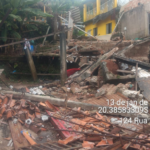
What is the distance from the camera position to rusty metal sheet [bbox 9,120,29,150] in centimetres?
300

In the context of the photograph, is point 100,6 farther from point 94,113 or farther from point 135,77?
point 94,113

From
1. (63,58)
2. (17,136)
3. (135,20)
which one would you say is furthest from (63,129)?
(135,20)

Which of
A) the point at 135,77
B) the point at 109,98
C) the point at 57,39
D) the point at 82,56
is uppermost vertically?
the point at 57,39

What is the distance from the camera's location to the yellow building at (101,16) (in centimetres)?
1527

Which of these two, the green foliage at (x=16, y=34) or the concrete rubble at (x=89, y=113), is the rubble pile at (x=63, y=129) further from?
the green foliage at (x=16, y=34)

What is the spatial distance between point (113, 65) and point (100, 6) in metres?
12.1

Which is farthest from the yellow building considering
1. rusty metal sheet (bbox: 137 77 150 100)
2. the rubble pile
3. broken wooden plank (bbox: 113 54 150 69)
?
the rubble pile

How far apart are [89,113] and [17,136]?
6.54ft

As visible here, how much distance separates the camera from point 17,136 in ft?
10.5

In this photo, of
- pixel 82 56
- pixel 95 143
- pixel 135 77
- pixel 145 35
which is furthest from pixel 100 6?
pixel 95 143

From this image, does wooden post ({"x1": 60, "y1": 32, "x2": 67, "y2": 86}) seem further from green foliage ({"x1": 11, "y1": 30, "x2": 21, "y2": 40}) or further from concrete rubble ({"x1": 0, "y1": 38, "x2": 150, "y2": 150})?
green foliage ({"x1": 11, "y1": 30, "x2": 21, "y2": 40})

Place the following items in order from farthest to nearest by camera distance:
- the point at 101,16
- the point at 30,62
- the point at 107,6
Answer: the point at 101,16, the point at 107,6, the point at 30,62

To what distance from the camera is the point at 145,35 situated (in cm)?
1189

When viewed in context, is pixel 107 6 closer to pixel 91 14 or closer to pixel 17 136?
pixel 91 14
